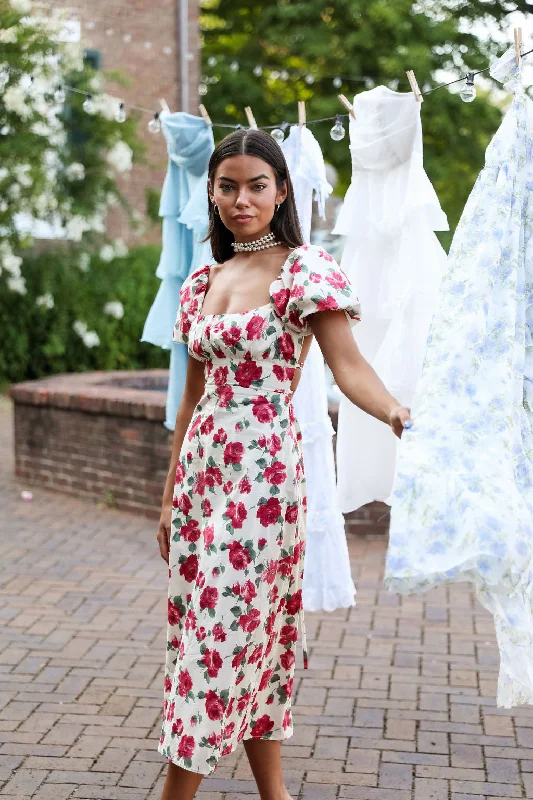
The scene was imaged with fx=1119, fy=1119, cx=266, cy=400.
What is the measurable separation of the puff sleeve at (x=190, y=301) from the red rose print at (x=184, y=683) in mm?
904

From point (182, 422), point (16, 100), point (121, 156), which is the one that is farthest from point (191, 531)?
point (121, 156)

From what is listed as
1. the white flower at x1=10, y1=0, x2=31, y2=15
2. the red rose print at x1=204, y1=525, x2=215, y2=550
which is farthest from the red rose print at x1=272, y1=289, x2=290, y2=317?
the white flower at x1=10, y1=0, x2=31, y2=15

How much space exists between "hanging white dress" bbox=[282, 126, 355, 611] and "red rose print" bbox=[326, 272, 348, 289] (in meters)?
1.55

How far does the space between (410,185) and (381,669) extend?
1.91 meters

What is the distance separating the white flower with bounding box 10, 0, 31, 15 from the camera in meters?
10.0

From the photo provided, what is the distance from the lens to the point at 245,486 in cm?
288

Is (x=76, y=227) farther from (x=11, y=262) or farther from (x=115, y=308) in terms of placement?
(x=115, y=308)

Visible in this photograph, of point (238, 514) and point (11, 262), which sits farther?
point (11, 262)

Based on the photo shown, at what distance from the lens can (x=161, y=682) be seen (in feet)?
14.3

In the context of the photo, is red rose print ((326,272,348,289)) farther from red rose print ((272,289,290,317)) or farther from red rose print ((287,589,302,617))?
red rose print ((287,589,302,617))

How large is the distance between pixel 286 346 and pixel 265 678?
3.05 ft

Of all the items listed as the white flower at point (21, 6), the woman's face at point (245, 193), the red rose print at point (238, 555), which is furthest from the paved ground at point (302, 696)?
the white flower at point (21, 6)

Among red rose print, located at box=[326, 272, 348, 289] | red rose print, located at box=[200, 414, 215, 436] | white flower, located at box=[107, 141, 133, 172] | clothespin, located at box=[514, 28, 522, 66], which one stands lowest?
red rose print, located at box=[200, 414, 215, 436]

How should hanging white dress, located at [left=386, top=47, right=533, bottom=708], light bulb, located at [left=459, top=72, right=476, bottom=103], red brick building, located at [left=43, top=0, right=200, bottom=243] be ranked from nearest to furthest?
hanging white dress, located at [left=386, top=47, right=533, bottom=708] → light bulb, located at [left=459, top=72, right=476, bottom=103] → red brick building, located at [left=43, top=0, right=200, bottom=243]
